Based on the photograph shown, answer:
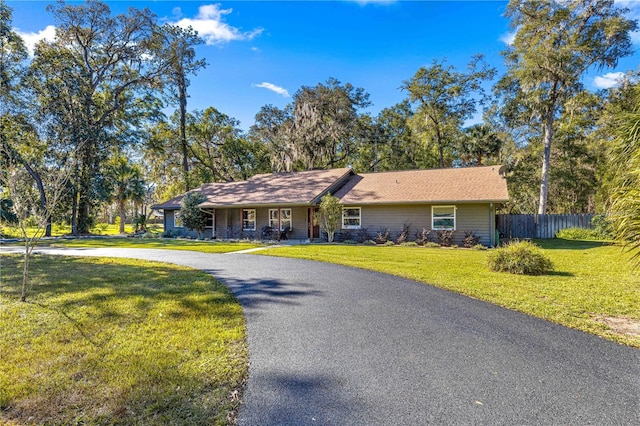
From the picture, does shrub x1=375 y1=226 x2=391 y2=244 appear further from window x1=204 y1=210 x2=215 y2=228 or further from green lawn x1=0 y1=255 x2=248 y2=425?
green lawn x1=0 y1=255 x2=248 y2=425

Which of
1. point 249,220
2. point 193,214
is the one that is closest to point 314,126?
point 249,220

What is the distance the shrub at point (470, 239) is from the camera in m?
15.8

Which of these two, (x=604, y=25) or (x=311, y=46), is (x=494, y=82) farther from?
(x=311, y=46)

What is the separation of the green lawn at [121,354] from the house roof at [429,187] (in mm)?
12664

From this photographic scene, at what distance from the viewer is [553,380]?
316 centimetres

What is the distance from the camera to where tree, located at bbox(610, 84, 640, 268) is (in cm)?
404

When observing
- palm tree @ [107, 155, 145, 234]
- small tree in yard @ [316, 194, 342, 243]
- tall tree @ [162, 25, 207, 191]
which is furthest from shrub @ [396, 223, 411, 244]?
palm tree @ [107, 155, 145, 234]

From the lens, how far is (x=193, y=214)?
21281mm

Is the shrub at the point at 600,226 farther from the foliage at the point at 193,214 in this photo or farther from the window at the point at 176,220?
the window at the point at 176,220

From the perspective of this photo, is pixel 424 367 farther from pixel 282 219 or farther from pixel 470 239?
pixel 282 219

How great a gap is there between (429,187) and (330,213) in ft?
18.6

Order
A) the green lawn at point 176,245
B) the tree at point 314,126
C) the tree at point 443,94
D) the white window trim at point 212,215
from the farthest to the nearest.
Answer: the tree at point 443,94 → the tree at point 314,126 → the white window trim at point 212,215 → the green lawn at point 176,245

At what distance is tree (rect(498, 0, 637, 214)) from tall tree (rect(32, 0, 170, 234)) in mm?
26405

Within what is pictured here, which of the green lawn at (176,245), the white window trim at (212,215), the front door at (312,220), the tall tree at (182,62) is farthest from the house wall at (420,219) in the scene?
the tall tree at (182,62)
